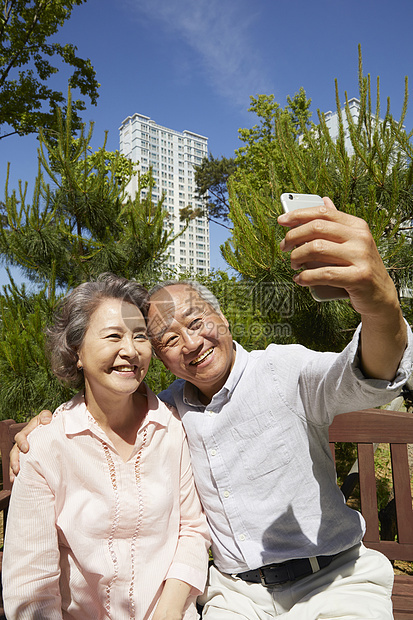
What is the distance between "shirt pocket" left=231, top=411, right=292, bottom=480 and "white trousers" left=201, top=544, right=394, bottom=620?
0.40 meters

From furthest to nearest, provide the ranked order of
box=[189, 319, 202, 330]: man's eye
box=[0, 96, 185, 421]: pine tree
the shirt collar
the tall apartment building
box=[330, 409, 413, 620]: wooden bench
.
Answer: the tall apartment building
box=[0, 96, 185, 421]: pine tree
box=[330, 409, 413, 620]: wooden bench
box=[189, 319, 202, 330]: man's eye
the shirt collar

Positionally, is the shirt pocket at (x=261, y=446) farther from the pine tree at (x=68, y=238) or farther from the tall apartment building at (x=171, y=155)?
the tall apartment building at (x=171, y=155)

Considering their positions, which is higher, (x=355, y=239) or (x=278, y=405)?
(x=355, y=239)

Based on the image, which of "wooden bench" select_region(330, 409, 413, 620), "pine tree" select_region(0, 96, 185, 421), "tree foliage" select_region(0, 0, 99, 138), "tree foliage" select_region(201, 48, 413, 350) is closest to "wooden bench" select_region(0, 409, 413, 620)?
"wooden bench" select_region(330, 409, 413, 620)

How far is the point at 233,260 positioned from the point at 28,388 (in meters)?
2.00

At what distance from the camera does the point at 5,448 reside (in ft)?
8.07

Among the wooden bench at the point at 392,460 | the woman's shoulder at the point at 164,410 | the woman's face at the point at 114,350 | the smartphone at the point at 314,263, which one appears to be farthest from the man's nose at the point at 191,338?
the wooden bench at the point at 392,460

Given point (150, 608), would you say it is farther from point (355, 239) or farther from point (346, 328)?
point (346, 328)

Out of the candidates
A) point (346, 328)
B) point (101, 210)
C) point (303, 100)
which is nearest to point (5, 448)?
point (101, 210)

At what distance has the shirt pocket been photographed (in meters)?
1.56

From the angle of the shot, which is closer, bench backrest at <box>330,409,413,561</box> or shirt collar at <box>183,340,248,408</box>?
shirt collar at <box>183,340,248,408</box>

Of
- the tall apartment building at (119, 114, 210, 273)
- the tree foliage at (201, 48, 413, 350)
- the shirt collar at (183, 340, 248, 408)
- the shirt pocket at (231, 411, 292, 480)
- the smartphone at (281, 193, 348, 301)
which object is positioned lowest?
the shirt pocket at (231, 411, 292, 480)

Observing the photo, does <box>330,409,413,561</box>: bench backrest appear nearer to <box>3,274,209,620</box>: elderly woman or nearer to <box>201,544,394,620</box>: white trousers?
<box>201,544,394,620</box>: white trousers

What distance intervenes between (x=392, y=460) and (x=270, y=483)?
0.96 metres
